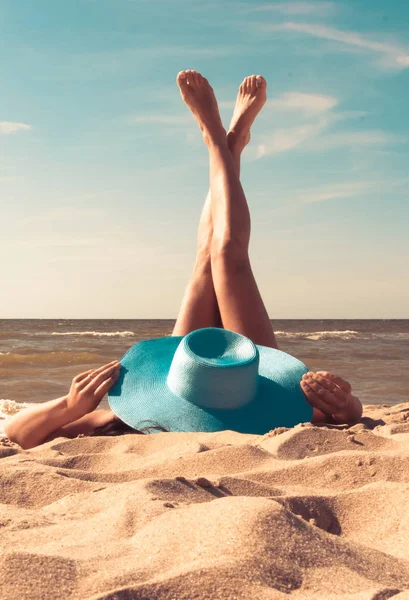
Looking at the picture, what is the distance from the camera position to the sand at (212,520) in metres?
0.97

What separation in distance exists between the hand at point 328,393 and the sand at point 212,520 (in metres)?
0.43

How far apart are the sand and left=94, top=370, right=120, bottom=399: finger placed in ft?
1.19

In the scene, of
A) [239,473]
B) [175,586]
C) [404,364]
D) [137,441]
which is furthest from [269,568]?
[404,364]

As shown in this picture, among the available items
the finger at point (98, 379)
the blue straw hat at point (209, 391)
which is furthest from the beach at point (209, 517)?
the finger at point (98, 379)

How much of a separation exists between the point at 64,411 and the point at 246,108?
101 inches

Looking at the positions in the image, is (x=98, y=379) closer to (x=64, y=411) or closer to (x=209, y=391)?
(x=64, y=411)

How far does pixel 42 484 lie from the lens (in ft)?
5.54

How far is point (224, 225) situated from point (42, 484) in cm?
179

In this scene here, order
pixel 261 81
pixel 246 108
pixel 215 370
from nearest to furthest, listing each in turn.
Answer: pixel 215 370 < pixel 246 108 < pixel 261 81

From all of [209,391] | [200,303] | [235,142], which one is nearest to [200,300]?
[200,303]

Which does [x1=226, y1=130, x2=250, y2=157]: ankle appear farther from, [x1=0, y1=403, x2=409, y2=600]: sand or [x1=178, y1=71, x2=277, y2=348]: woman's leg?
[x1=0, y1=403, x2=409, y2=600]: sand

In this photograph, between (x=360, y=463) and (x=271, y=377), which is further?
(x=271, y=377)

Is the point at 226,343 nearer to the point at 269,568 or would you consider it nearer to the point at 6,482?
the point at 6,482

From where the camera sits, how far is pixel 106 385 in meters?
2.65
